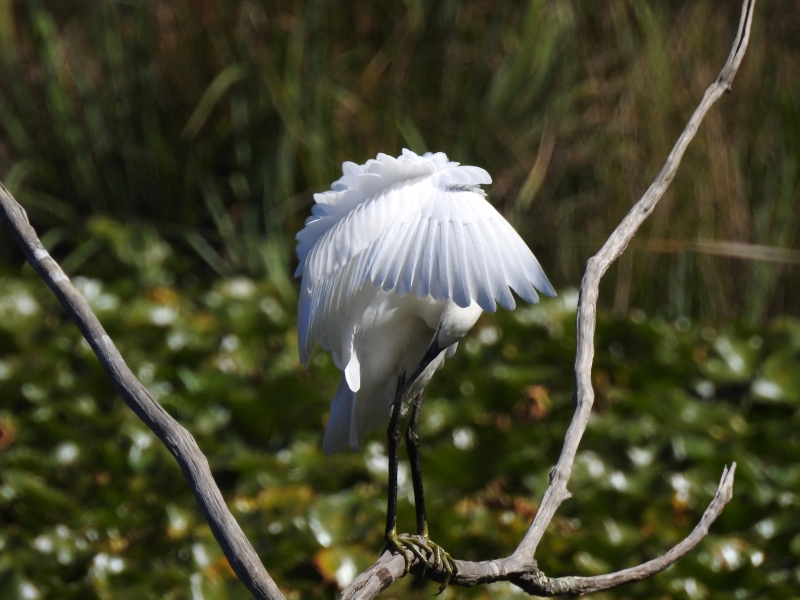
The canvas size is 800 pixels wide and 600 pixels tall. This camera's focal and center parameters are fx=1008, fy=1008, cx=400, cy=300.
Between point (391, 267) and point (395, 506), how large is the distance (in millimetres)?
298

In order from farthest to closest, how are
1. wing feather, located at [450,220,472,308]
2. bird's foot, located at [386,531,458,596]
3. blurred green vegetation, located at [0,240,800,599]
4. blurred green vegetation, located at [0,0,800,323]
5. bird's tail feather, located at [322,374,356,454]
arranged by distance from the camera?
blurred green vegetation, located at [0,0,800,323], blurred green vegetation, located at [0,240,800,599], bird's tail feather, located at [322,374,356,454], bird's foot, located at [386,531,458,596], wing feather, located at [450,220,472,308]

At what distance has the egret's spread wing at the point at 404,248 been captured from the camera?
93cm

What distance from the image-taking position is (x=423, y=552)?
1.13 metres

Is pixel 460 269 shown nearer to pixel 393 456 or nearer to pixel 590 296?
pixel 590 296

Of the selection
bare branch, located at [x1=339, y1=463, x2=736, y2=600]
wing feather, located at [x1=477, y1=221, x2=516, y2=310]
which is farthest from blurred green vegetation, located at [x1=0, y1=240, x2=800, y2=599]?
wing feather, located at [x1=477, y1=221, x2=516, y2=310]

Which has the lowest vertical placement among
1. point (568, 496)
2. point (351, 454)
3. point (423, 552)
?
point (351, 454)

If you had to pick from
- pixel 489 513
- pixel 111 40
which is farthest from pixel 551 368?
pixel 111 40

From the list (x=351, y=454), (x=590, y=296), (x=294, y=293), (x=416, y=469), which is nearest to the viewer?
(x=590, y=296)

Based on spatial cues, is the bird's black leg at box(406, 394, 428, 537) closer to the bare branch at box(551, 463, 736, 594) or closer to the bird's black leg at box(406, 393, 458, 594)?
the bird's black leg at box(406, 393, 458, 594)

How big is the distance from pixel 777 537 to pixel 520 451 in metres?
0.47

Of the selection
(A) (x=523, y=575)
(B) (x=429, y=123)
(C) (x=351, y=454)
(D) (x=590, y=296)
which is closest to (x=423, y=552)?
(A) (x=523, y=575)

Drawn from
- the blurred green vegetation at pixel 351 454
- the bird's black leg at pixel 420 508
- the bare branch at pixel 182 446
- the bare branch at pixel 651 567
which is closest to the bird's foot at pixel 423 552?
the bird's black leg at pixel 420 508

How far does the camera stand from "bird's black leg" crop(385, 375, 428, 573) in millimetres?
1090

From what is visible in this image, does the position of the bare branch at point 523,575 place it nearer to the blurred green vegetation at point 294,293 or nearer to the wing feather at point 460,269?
the wing feather at point 460,269
